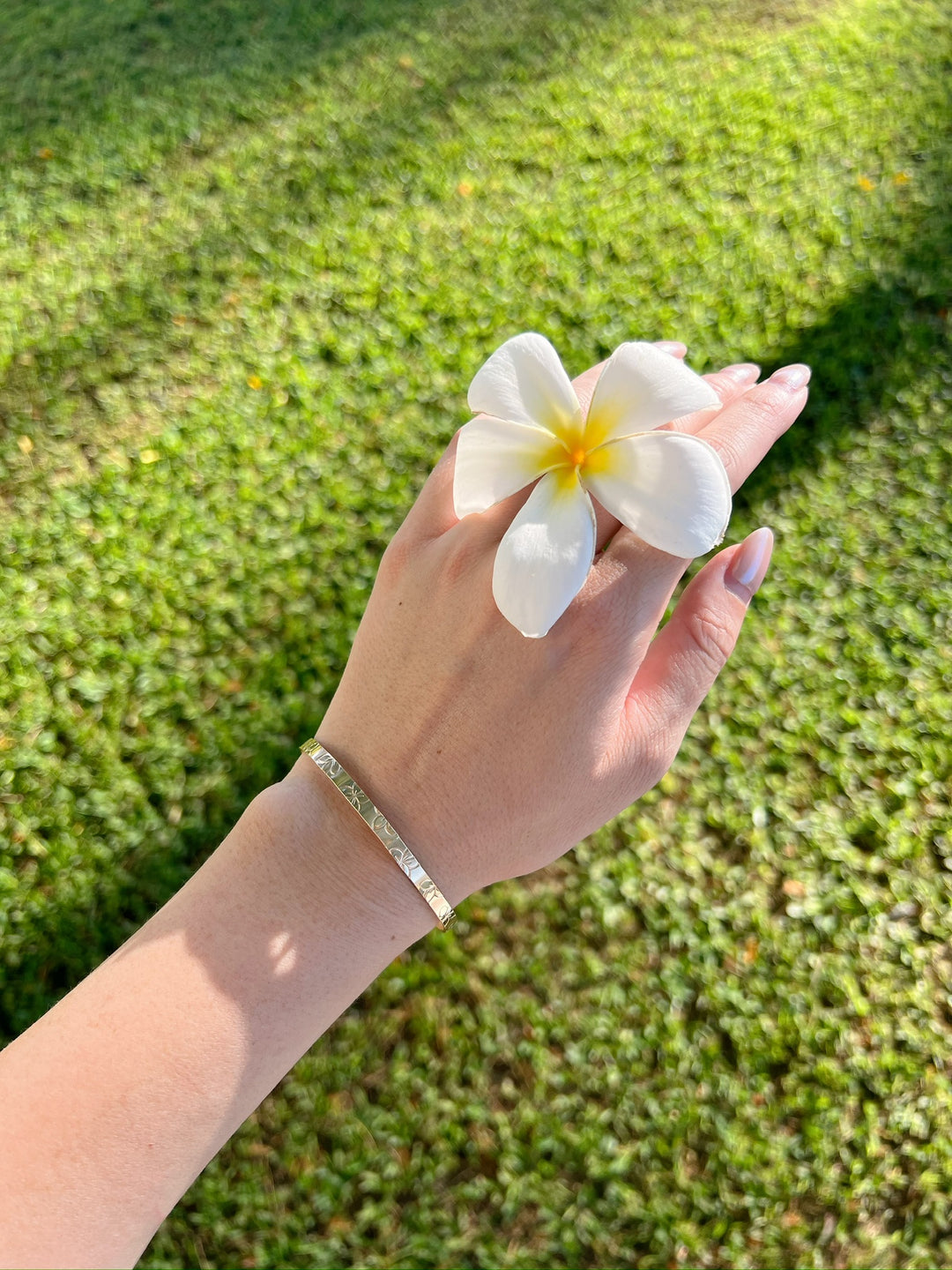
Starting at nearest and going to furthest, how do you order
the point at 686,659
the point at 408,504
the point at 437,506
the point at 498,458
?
the point at 498,458
the point at 686,659
the point at 437,506
the point at 408,504

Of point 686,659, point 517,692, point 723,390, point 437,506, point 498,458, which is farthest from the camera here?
point 723,390

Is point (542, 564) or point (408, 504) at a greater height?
point (542, 564)

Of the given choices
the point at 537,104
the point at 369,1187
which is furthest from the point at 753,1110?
the point at 537,104

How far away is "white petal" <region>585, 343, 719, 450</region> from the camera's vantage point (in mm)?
1368

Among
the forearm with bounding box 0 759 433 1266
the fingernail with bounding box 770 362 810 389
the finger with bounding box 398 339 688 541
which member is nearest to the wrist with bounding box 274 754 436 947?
the forearm with bounding box 0 759 433 1266

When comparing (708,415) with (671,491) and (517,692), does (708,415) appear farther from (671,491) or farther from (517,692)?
(517,692)

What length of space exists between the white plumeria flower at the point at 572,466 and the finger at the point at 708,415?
0.16 meters

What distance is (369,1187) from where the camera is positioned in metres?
2.30

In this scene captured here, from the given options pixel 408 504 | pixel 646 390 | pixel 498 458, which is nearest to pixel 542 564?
pixel 498 458

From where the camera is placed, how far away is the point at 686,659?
1.66m

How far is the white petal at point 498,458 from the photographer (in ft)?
4.68

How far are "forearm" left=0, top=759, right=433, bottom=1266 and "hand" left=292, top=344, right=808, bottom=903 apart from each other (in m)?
0.13

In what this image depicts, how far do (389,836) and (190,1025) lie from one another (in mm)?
474

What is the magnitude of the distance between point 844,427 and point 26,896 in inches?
137
